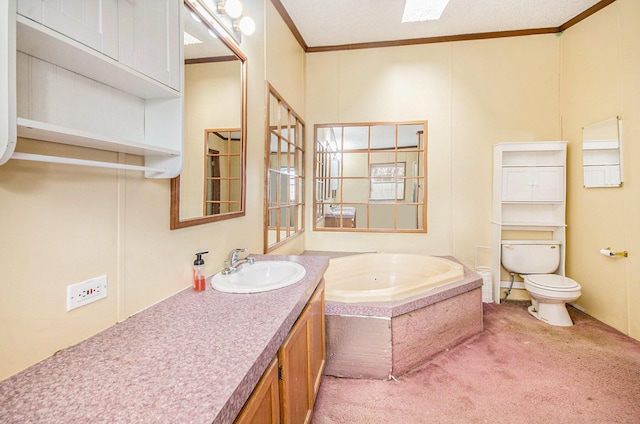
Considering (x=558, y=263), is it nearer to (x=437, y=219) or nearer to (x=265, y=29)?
(x=437, y=219)

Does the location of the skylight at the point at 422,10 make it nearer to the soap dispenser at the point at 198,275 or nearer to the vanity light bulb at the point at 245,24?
the vanity light bulb at the point at 245,24

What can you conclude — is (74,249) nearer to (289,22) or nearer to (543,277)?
(289,22)

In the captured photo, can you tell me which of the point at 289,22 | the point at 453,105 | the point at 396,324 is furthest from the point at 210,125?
the point at 453,105

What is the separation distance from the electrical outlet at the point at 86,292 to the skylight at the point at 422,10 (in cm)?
313

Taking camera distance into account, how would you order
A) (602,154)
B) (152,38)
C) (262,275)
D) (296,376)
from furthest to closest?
(602,154)
(262,275)
(296,376)
(152,38)

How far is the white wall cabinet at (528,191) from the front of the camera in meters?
2.90

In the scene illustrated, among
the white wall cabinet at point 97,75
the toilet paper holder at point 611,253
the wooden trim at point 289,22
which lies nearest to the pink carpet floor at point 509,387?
the toilet paper holder at point 611,253

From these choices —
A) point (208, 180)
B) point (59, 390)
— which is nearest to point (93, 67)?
point (208, 180)

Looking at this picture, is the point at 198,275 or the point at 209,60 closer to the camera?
the point at 198,275

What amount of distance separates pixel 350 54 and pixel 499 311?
3.31 metres

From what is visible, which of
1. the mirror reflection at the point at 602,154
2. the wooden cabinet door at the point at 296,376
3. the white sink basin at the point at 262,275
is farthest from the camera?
the mirror reflection at the point at 602,154

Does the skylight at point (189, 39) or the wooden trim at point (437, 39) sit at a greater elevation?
the wooden trim at point (437, 39)

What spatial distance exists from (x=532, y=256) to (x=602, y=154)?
1124 millimetres

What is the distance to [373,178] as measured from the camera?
3.35 metres
